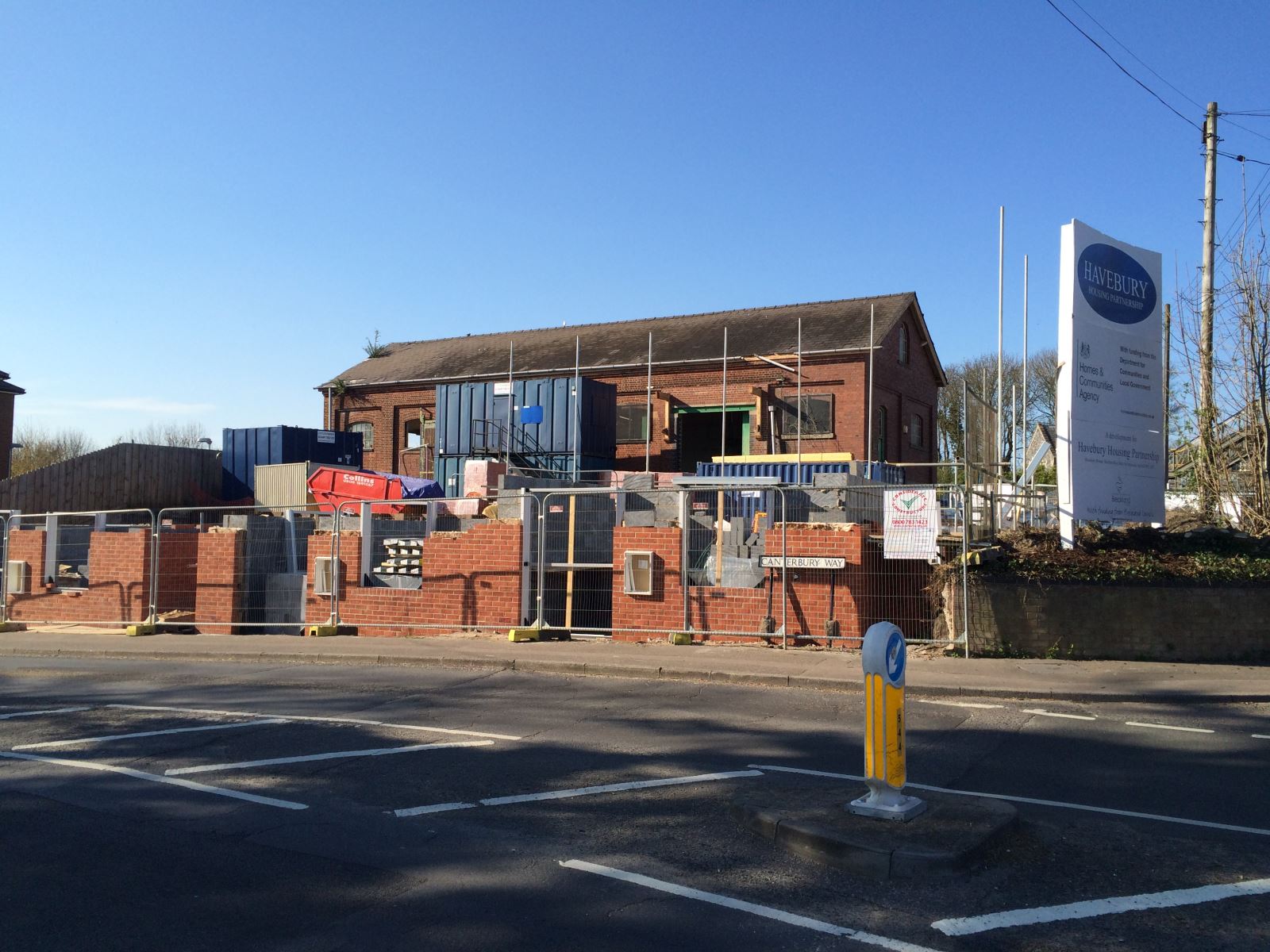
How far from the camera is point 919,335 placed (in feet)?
131

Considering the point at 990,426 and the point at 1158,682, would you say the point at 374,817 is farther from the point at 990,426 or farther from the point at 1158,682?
the point at 990,426

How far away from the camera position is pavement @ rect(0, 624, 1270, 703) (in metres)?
11.6

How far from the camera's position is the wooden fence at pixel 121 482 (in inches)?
1267

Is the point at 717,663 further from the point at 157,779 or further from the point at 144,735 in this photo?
the point at 157,779

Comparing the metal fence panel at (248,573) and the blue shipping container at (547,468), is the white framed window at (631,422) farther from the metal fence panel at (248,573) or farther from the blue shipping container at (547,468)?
the metal fence panel at (248,573)

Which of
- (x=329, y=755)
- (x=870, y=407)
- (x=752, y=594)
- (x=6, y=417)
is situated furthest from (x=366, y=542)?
(x=6, y=417)

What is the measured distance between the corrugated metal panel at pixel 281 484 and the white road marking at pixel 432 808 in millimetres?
25598

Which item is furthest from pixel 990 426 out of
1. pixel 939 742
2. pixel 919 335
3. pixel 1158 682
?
pixel 919 335

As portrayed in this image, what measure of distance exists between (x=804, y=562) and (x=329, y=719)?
685cm

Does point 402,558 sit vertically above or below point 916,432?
below

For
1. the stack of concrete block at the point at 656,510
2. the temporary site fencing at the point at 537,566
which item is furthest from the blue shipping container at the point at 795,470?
the stack of concrete block at the point at 656,510

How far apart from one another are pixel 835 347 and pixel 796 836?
30.7m

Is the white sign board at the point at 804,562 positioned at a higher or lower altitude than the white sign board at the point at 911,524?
lower

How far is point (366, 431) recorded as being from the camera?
44125 millimetres
